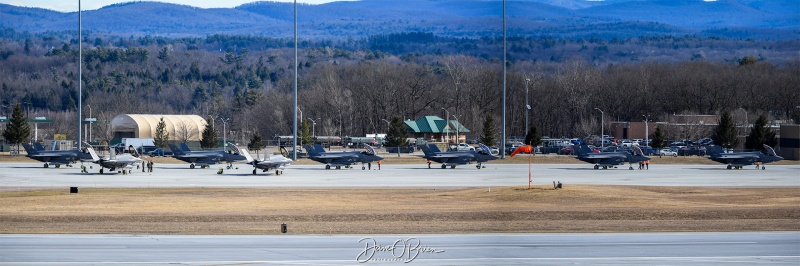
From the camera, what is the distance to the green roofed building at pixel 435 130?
145m

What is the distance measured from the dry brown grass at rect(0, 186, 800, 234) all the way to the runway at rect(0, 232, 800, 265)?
1973 mm

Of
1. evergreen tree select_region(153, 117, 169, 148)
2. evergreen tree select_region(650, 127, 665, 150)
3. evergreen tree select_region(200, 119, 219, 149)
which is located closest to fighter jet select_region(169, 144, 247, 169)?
evergreen tree select_region(200, 119, 219, 149)

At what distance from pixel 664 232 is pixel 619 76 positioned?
128 m

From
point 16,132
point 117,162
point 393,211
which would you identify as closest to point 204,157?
point 117,162

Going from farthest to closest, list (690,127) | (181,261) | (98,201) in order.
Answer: (690,127) → (98,201) → (181,261)

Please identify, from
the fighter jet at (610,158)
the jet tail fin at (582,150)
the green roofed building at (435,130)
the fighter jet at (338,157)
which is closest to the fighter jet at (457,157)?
the fighter jet at (338,157)


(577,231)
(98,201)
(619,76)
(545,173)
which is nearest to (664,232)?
(577,231)

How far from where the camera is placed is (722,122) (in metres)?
112

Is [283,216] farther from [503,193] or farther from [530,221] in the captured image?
[503,193]

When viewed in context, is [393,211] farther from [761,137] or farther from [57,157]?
[761,137]

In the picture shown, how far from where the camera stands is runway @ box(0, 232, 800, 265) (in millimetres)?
27266

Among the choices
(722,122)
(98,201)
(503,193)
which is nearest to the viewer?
(98,201)
